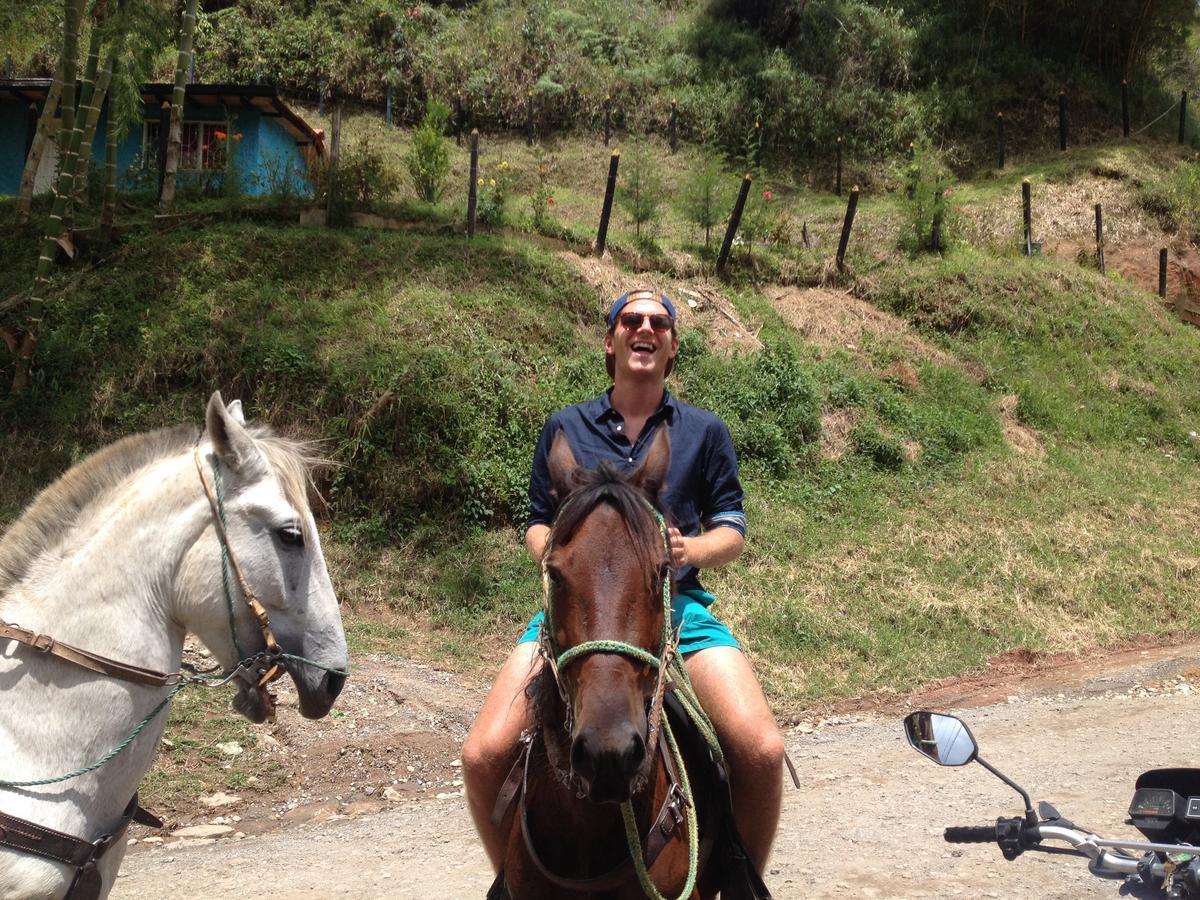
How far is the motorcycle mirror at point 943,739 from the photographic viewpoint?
2.31 meters

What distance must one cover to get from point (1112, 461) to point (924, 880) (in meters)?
11.5

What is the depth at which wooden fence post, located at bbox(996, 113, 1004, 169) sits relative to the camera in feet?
85.9

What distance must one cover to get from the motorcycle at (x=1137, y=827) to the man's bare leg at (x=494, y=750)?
120cm

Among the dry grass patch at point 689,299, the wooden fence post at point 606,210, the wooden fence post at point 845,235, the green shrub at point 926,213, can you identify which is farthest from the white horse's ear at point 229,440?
the green shrub at point 926,213

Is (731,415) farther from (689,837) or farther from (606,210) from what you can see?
(689,837)

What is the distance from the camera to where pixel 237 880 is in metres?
5.07

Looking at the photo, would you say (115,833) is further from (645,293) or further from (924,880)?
(924,880)

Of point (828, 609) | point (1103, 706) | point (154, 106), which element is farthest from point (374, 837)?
point (154, 106)

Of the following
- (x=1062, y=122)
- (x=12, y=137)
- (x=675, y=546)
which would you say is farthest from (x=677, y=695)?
(x=1062, y=122)

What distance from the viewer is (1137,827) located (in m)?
2.17

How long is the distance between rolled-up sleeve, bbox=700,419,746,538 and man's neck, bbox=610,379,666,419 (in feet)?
0.81

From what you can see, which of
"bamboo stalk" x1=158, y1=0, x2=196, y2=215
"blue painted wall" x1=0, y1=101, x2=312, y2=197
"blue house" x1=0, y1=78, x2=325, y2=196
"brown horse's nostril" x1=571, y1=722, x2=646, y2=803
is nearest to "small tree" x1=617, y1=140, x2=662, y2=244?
"blue house" x1=0, y1=78, x2=325, y2=196

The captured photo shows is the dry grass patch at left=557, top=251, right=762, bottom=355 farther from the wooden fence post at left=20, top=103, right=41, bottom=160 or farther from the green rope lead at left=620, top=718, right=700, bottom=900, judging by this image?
the green rope lead at left=620, top=718, right=700, bottom=900

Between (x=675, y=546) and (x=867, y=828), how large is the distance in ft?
13.6
